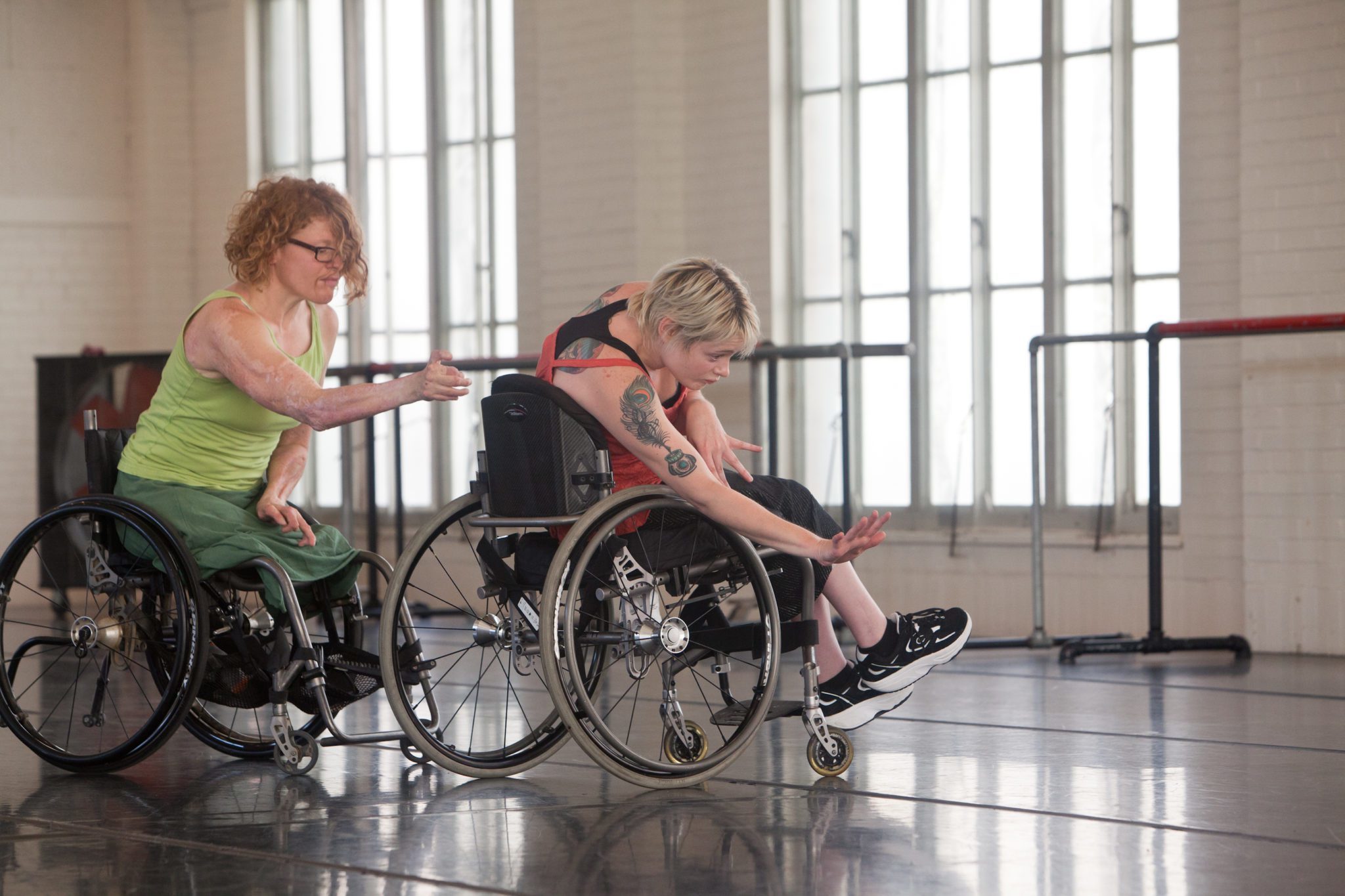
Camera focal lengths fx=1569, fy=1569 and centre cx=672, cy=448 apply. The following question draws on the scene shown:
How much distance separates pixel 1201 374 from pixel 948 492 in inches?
42.3

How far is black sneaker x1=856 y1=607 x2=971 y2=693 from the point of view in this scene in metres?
2.73

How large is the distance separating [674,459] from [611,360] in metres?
0.20

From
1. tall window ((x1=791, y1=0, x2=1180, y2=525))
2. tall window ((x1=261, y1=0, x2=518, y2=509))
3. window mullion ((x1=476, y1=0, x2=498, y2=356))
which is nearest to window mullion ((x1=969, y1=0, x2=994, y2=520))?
tall window ((x1=791, y1=0, x2=1180, y2=525))

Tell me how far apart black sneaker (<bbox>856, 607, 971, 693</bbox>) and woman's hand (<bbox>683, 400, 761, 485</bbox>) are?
395 millimetres

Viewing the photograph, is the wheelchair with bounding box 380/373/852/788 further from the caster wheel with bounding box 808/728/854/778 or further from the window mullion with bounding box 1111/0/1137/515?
the window mullion with bounding box 1111/0/1137/515

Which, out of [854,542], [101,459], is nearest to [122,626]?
→ [101,459]

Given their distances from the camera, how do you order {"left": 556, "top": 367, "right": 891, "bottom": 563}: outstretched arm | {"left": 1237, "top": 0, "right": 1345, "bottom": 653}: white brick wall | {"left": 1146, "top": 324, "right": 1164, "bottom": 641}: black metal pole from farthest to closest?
{"left": 1237, "top": 0, "right": 1345, "bottom": 653}: white brick wall → {"left": 1146, "top": 324, "right": 1164, "bottom": 641}: black metal pole → {"left": 556, "top": 367, "right": 891, "bottom": 563}: outstretched arm

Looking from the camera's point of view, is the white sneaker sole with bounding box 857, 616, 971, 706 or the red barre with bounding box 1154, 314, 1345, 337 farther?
the red barre with bounding box 1154, 314, 1345, 337

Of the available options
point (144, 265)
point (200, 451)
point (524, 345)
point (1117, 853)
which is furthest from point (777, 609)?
point (144, 265)

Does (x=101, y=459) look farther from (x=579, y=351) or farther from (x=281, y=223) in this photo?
(x=579, y=351)

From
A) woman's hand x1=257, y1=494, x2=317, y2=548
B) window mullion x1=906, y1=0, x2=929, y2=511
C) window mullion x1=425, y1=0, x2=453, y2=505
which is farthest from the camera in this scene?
window mullion x1=425, y1=0, x2=453, y2=505

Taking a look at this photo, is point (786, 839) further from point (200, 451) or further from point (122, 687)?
point (122, 687)

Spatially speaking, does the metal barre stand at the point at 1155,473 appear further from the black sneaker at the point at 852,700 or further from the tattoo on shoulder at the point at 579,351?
the tattoo on shoulder at the point at 579,351

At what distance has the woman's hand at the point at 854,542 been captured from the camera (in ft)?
7.80
